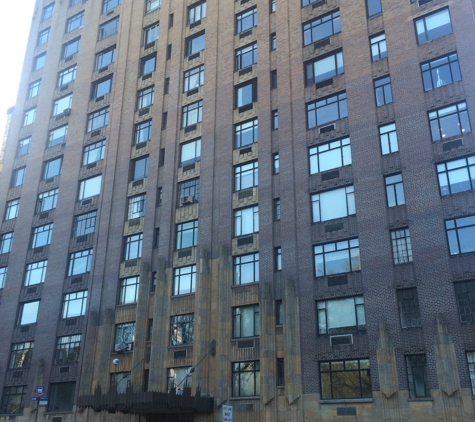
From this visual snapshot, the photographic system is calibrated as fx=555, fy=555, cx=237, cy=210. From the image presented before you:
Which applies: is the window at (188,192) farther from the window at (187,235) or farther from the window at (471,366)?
the window at (471,366)

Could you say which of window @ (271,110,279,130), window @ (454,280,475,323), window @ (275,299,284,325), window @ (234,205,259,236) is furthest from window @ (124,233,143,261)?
window @ (454,280,475,323)

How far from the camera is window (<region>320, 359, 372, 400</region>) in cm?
2917

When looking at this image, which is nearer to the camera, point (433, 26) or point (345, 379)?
point (345, 379)

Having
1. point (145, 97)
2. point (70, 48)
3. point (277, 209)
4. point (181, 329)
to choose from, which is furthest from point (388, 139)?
point (70, 48)

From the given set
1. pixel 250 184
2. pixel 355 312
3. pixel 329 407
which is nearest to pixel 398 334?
pixel 355 312

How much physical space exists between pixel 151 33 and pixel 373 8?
20981 millimetres

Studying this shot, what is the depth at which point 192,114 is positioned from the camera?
142ft

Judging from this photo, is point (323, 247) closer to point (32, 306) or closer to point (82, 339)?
point (82, 339)

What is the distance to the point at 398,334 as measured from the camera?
2883 cm

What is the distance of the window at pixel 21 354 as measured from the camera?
4269 cm

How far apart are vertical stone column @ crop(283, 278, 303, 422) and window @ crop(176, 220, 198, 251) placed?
850cm

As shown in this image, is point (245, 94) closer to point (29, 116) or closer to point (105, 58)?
point (105, 58)

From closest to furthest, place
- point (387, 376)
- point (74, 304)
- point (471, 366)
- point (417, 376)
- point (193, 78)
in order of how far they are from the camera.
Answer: point (471, 366) < point (417, 376) < point (387, 376) < point (74, 304) < point (193, 78)

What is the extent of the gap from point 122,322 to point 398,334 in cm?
1962
